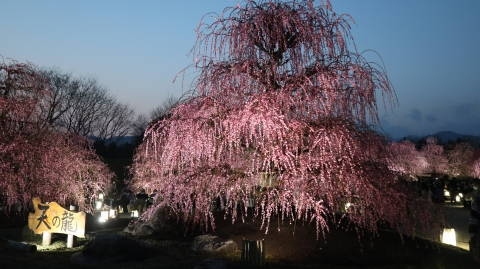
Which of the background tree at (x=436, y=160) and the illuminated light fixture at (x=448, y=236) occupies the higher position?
the background tree at (x=436, y=160)

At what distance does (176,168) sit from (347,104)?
3582 millimetres

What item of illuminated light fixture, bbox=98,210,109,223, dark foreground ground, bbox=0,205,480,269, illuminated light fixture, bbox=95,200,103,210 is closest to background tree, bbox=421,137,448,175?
illuminated light fixture, bbox=95,200,103,210

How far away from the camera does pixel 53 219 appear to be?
1282cm

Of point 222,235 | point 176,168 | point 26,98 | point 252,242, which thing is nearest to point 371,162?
point 252,242

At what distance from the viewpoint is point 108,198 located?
2817cm

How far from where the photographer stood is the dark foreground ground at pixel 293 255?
9773 millimetres

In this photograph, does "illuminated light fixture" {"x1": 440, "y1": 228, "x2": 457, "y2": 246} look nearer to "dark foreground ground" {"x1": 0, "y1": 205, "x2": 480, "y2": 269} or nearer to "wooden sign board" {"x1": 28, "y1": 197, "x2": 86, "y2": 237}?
"dark foreground ground" {"x1": 0, "y1": 205, "x2": 480, "y2": 269}

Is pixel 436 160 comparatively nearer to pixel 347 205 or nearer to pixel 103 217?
pixel 103 217

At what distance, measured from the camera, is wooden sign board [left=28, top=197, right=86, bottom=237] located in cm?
1260

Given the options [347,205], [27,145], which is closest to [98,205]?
[27,145]

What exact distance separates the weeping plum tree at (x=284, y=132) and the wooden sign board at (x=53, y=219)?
4634 millimetres

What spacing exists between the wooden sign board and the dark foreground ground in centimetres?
77

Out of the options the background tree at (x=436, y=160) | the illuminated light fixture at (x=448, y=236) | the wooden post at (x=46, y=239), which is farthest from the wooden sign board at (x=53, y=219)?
the background tree at (x=436, y=160)

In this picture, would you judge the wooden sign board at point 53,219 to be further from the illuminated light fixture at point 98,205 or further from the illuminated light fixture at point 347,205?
the illuminated light fixture at point 98,205
